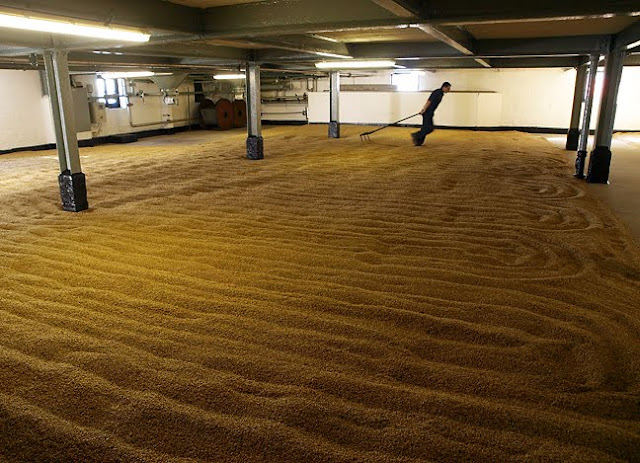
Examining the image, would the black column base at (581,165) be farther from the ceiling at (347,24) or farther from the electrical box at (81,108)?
the electrical box at (81,108)

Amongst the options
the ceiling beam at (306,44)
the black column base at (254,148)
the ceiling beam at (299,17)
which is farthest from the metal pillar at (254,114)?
the ceiling beam at (299,17)

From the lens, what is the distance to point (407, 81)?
18969 millimetres

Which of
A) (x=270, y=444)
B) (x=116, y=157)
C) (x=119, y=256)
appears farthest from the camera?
(x=116, y=157)

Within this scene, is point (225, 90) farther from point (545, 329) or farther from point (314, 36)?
point (545, 329)

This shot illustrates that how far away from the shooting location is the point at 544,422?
7.25ft

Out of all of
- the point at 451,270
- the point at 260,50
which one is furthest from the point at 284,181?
the point at 451,270

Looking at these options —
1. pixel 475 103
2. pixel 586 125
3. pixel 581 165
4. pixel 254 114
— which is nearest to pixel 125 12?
pixel 254 114

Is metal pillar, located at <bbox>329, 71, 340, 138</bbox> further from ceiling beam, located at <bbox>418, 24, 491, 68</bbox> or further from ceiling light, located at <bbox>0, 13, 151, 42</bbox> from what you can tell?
ceiling light, located at <bbox>0, 13, 151, 42</bbox>

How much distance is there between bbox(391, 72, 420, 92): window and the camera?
18.7 m

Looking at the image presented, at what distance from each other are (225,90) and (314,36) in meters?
13.6

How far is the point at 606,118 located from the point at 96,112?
12888 mm

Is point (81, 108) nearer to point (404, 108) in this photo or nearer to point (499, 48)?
point (499, 48)

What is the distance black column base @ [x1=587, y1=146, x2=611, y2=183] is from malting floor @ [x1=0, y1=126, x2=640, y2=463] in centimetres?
180

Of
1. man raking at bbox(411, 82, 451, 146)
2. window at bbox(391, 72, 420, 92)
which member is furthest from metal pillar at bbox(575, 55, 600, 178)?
window at bbox(391, 72, 420, 92)
